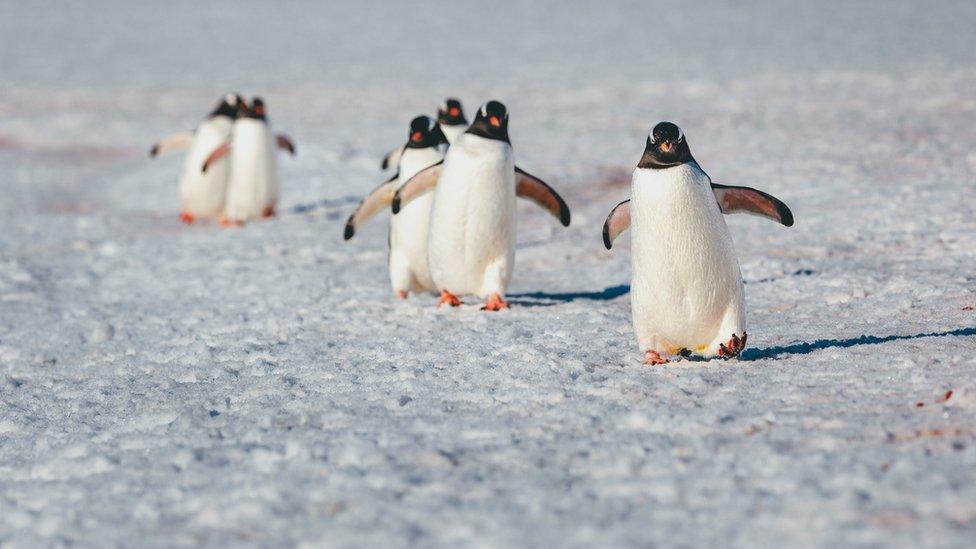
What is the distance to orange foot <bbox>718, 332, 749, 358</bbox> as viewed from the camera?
165 inches

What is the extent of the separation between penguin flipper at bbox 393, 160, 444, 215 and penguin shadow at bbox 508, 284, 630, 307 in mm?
702

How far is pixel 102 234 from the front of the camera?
883 centimetres

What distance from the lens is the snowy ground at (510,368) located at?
2875 millimetres

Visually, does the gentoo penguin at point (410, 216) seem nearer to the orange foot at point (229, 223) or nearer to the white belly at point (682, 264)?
the white belly at point (682, 264)

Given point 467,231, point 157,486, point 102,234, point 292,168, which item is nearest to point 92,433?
point 157,486

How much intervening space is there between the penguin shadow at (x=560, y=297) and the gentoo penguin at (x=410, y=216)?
0.51m

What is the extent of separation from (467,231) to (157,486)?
248 cm

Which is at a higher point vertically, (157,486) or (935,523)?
(935,523)

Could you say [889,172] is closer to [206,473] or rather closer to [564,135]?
[564,135]

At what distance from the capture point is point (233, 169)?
29.9ft

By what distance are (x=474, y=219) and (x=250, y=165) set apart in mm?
4035

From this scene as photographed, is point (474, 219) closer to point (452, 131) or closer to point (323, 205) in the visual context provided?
point (452, 131)

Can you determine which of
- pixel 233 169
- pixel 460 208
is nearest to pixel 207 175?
pixel 233 169

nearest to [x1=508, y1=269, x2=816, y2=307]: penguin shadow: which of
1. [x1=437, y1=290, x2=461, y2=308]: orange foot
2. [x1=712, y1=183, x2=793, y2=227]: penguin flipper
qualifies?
[x1=437, y1=290, x2=461, y2=308]: orange foot
